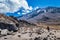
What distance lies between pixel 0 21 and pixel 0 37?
1931 cm

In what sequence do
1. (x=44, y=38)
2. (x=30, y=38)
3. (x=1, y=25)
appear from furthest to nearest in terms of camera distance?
(x=1, y=25), (x=30, y=38), (x=44, y=38)

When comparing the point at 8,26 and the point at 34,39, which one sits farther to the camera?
the point at 8,26

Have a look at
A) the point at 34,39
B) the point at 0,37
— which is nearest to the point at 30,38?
the point at 34,39

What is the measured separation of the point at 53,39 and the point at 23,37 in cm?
828

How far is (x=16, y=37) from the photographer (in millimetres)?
42500

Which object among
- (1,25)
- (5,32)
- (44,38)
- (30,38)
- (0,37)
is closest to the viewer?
(44,38)

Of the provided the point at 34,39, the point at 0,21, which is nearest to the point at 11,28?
the point at 0,21

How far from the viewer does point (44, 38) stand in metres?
37.0

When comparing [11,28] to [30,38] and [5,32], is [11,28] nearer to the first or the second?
[5,32]

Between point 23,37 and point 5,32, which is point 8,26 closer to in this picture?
point 5,32

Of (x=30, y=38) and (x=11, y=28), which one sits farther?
(x=11, y=28)

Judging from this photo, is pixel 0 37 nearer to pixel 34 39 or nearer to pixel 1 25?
pixel 34 39

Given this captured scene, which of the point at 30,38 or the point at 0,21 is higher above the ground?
the point at 0,21

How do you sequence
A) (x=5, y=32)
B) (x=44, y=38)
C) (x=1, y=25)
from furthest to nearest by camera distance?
(x=1, y=25) → (x=5, y=32) → (x=44, y=38)
